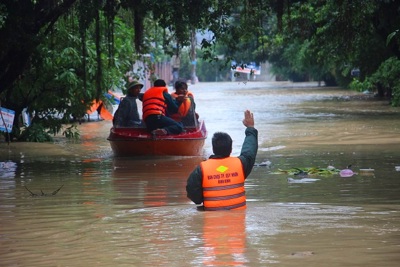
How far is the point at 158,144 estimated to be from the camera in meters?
21.4

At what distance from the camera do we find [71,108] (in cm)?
2689

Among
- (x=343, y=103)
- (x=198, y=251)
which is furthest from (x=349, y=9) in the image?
(x=343, y=103)

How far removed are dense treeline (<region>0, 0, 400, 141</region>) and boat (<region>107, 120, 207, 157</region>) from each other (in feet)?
5.28

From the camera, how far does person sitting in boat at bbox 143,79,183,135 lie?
21.5 m

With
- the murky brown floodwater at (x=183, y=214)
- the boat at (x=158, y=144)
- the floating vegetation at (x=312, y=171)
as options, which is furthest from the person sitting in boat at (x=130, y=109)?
the floating vegetation at (x=312, y=171)

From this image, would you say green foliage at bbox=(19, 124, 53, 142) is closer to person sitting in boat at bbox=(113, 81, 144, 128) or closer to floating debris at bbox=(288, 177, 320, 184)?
person sitting in boat at bbox=(113, 81, 144, 128)

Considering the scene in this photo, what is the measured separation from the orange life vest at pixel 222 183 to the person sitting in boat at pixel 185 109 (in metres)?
11.5

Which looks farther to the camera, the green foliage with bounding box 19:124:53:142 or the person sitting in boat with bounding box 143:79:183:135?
the green foliage with bounding box 19:124:53:142

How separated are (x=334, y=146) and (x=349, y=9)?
6.69 meters

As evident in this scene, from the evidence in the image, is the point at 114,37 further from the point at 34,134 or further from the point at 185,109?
the point at 185,109

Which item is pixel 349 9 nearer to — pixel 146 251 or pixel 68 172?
pixel 68 172

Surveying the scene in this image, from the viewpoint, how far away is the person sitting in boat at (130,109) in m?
22.1

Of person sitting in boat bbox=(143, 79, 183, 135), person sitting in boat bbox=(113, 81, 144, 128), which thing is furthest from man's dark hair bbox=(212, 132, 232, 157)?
person sitting in boat bbox=(113, 81, 144, 128)

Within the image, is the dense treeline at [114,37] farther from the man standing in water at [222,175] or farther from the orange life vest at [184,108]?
the man standing in water at [222,175]
